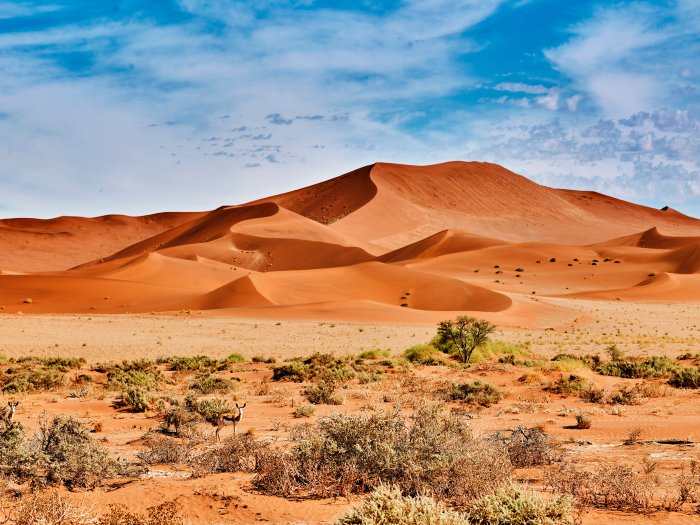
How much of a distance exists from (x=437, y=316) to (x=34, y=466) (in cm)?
4045

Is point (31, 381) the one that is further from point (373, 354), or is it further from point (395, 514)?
point (395, 514)

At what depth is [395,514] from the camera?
5465 millimetres

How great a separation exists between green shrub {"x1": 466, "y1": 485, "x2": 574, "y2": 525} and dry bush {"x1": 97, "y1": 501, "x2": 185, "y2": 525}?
8.69ft

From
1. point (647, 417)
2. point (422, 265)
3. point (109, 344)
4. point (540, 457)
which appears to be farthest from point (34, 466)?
point (422, 265)

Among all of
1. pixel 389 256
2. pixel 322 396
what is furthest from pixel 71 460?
pixel 389 256

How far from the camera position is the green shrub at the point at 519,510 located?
5906mm

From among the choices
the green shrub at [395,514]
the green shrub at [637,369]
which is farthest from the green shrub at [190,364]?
the green shrub at [395,514]

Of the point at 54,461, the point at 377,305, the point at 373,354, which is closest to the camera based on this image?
the point at 54,461

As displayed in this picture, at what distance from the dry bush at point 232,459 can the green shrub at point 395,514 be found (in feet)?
9.77

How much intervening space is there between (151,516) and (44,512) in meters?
0.91

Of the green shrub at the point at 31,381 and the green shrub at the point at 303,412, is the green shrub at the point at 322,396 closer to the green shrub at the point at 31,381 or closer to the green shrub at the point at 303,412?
the green shrub at the point at 303,412

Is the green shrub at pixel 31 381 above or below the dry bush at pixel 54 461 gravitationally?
below

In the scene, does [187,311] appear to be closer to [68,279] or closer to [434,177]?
[68,279]

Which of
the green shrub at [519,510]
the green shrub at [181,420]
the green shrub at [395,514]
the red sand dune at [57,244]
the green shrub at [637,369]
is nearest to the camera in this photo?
the green shrub at [395,514]
